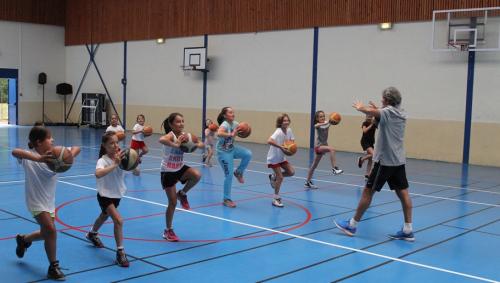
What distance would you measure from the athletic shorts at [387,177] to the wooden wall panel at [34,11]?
87.9ft

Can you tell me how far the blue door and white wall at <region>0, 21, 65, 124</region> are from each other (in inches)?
13.1

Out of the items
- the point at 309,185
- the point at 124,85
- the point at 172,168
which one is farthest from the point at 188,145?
the point at 124,85

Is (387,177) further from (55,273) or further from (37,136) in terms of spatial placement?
(37,136)

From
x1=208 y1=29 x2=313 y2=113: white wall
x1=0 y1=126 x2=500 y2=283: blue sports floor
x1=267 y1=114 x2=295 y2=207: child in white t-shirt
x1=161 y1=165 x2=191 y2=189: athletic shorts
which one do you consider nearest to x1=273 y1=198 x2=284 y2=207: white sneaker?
x1=267 y1=114 x2=295 y2=207: child in white t-shirt

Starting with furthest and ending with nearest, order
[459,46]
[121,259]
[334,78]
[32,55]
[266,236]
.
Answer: [32,55]
[334,78]
[459,46]
[266,236]
[121,259]

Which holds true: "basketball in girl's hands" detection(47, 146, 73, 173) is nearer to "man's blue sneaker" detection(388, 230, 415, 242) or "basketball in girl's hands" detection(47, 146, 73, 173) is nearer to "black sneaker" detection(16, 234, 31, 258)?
"black sneaker" detection(16, 234, 31, 258)

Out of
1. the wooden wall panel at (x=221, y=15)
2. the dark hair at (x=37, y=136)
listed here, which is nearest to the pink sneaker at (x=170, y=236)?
the dark hair at (x=37, y=136)

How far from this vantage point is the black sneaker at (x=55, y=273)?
487cm

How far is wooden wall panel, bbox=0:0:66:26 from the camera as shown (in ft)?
92.5

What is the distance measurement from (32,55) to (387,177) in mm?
27364

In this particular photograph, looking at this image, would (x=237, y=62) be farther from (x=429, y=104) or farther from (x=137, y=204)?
(x=137, y=204)

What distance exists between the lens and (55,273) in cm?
488

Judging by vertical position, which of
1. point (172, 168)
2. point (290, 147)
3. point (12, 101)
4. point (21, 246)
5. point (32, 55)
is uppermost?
point (32, 55)

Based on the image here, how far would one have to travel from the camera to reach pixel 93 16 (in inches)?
1141
